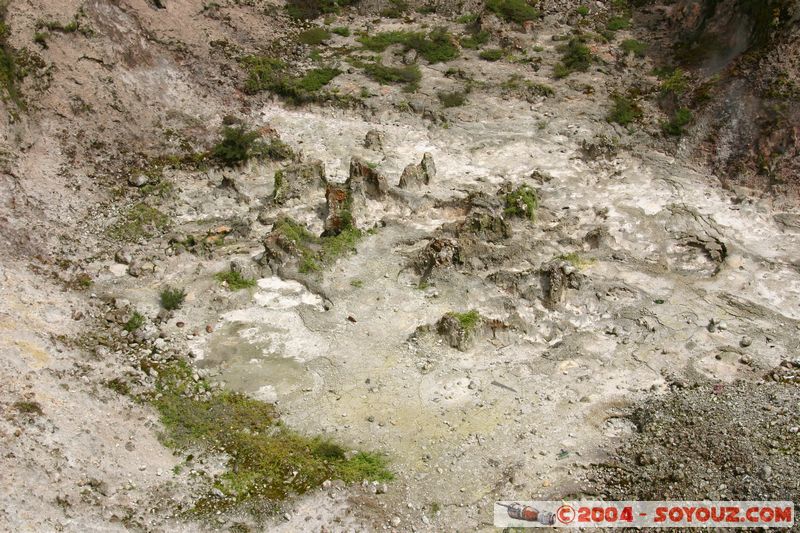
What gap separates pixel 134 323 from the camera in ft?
50.2

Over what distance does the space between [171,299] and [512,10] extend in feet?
69.3

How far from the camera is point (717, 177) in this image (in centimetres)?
2105

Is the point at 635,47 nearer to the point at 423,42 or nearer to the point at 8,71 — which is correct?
the point at 423,42

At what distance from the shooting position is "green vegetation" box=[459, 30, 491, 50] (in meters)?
28.5

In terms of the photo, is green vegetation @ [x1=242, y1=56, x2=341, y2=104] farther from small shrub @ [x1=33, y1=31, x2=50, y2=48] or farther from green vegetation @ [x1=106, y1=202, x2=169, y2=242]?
green vegetation @ [x1=106, y1=202, x2=169, y2=242]

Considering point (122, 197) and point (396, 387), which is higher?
point (122, 197)

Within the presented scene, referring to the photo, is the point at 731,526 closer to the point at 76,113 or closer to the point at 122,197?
the point at 122,197

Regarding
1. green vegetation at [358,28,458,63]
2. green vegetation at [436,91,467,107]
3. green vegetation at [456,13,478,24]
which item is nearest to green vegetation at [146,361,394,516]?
green vegetation at [436,91,467,107]

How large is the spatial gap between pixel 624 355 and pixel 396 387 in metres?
5.22

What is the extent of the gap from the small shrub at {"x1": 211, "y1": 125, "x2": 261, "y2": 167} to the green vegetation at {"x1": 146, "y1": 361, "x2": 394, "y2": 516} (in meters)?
9.28

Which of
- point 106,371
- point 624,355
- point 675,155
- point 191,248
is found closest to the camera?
point 106,371

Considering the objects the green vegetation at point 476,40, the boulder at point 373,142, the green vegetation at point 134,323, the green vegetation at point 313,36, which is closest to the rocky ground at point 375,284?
the green vegetation at point 134,323

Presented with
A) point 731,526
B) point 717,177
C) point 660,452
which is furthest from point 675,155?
point 731,526

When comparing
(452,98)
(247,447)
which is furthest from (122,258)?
(452,98)
